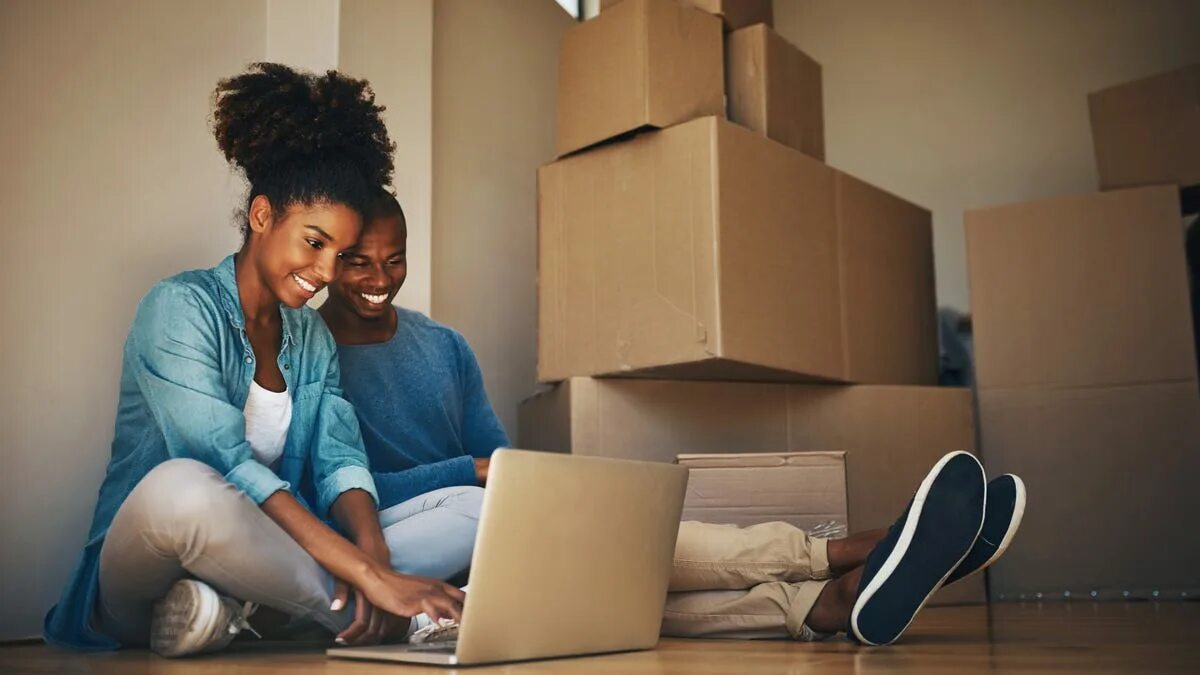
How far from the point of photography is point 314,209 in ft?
5.00

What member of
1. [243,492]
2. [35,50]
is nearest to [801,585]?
[243,492]

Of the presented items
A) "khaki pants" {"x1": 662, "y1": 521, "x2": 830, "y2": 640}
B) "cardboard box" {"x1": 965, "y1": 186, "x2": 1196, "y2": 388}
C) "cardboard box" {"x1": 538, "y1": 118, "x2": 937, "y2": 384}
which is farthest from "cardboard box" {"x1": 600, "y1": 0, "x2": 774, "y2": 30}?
"khaki pants" {"x1": 662, "y1": 521, "x2": 830, "y2": 640}

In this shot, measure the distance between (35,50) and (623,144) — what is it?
915 millimetres

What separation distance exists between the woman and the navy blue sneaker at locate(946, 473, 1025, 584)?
599 mm

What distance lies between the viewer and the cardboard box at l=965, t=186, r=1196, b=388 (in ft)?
7.85

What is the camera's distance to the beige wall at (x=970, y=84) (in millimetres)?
3043

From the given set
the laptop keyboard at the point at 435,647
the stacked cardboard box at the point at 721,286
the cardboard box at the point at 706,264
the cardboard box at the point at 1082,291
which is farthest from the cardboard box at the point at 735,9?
the laptop keyboard at the point at 435,647

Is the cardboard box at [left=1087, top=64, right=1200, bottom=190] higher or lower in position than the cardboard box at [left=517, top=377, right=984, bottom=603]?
higher

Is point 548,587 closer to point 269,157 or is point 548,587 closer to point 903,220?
point 269,157

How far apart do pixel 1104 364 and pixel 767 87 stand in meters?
0.87

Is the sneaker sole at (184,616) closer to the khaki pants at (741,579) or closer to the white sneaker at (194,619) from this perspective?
the white sneaker at (194,619)

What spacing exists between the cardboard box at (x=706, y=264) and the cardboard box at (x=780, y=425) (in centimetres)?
5

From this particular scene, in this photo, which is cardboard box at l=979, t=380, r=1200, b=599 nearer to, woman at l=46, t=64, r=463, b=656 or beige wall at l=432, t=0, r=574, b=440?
beige wall at l=432, t=0, r=574, b=440

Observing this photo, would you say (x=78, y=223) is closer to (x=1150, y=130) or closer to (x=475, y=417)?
(x=475, y=417)
